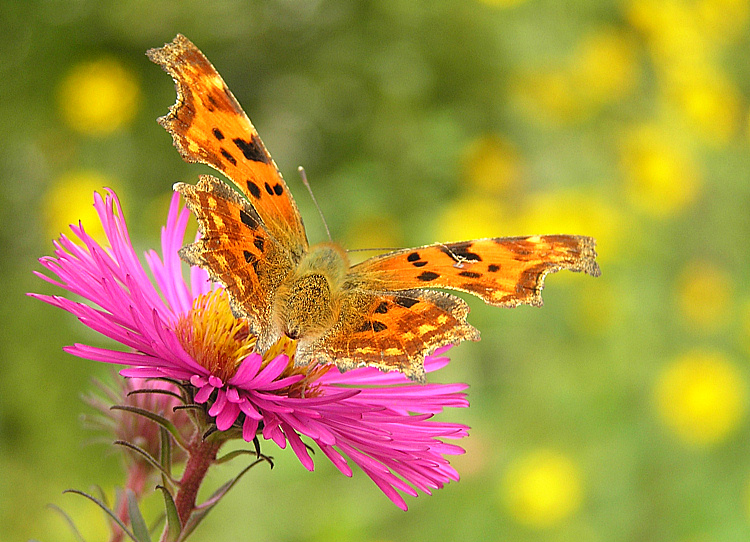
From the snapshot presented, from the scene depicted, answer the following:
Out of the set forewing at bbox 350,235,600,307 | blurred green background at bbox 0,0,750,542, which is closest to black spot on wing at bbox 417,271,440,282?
forewing at bbox 350,235,600,307

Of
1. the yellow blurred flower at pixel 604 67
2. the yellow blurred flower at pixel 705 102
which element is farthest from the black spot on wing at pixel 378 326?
the yellow blurred flower at pixel 705 102

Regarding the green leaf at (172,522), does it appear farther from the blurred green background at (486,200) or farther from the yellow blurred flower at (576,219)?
the yellow blurred flower at (576,219)

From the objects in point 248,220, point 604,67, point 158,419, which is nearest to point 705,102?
point 604,67

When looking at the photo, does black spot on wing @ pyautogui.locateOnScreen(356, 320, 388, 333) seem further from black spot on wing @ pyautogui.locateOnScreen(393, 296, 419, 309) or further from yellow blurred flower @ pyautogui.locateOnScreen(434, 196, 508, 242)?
yellow blurred flower @ pyautogui.locateOnScreen(434, 196, 508, 242)

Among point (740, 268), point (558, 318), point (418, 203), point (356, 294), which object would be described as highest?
point (740, 268)

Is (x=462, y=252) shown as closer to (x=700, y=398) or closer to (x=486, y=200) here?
(x=700, y=398)

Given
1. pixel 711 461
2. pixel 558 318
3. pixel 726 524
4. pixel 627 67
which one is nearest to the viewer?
pixel 726 524

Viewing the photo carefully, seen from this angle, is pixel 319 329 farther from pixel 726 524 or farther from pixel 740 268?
pixel 740 268

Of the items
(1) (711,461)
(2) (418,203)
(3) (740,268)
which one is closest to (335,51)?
(2) (418,203)
